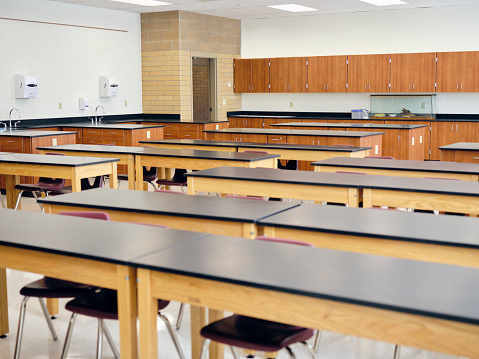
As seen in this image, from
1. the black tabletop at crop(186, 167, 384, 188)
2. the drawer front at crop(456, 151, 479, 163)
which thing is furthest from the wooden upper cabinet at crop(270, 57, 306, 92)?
the black tabletop at crop(186, 167, 384, 188)

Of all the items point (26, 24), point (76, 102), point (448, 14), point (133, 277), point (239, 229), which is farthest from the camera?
point (448, 14)

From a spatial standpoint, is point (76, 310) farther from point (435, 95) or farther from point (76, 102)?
point (435, 95)

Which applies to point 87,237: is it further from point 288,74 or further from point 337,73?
point 288,74

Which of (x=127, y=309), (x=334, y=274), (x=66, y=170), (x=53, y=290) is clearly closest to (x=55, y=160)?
(x=66, y=170)

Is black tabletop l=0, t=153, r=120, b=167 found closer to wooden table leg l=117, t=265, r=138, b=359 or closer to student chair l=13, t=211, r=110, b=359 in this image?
student chair l=13, t=211, r=110, b=359

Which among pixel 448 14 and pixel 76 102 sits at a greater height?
pixel 448 14

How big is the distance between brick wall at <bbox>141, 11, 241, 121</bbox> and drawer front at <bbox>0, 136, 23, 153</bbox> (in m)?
4.20

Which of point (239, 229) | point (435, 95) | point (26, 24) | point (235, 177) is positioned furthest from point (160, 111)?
point (239, 229)

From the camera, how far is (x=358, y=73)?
12.0 m

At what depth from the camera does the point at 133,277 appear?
230cm

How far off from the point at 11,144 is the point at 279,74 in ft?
21.2

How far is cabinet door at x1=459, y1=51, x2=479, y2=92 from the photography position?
11023mm

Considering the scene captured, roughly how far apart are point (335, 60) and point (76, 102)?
17.2ft

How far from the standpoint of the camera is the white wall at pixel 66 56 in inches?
369
